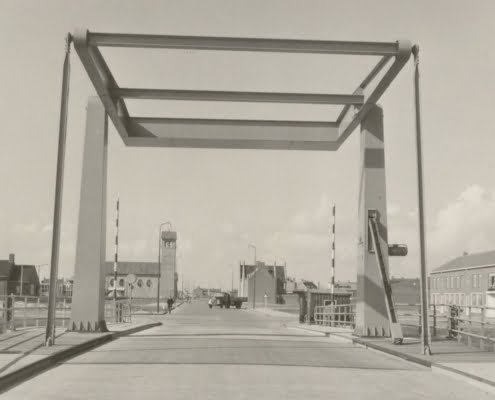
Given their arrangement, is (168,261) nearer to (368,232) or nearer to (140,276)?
(140,276)

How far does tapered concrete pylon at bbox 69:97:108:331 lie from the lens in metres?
16.5

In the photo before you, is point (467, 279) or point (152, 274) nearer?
point (467, 279)

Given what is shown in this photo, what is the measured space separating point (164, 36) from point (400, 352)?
7.56m

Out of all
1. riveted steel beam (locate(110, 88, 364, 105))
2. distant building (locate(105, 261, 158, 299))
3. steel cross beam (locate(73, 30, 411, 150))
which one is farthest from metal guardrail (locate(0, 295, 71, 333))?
distant building (locate(105, 261, 158, 299))

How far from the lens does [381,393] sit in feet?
27.1

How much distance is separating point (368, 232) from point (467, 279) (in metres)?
74.4

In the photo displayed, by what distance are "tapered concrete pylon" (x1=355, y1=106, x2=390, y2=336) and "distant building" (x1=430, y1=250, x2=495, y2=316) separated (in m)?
60.6

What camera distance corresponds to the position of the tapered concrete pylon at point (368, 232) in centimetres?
1648

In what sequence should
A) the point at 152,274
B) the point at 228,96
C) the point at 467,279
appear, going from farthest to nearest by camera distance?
1. the point at 152,274
2. the point at 467,279
3. the point at 228,96

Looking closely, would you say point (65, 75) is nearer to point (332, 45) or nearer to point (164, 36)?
point (164, 36)

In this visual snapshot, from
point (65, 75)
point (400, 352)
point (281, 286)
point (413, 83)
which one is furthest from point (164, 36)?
point (281, 286)

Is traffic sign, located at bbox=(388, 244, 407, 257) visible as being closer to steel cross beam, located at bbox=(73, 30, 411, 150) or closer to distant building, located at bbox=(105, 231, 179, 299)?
steel cross beam, located at bbox=(73, 30, 411, 150)

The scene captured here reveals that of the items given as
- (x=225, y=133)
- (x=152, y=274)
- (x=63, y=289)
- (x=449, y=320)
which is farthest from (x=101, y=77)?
(x=152, y=274)

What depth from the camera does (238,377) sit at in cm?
945
